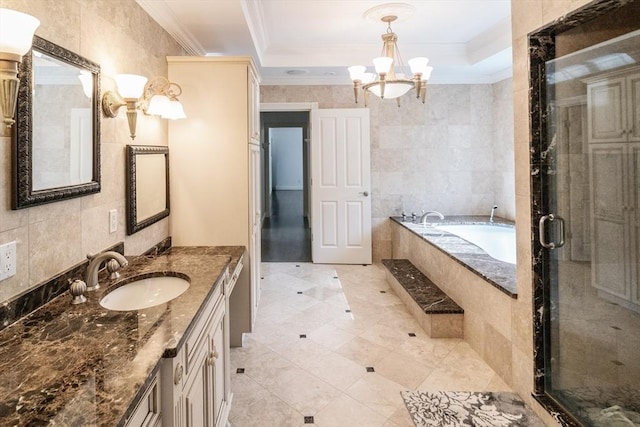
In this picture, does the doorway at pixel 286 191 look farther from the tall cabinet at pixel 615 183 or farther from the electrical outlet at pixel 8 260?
the electrical outlet at pixel 8 260

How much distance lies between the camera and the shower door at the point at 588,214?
1812 mm

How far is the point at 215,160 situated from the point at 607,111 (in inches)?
97.0

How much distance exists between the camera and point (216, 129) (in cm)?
282

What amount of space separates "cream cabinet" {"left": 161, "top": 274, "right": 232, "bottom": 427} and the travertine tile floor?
15.9 inches

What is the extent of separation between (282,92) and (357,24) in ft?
5.68

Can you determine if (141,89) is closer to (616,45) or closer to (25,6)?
(25,6)

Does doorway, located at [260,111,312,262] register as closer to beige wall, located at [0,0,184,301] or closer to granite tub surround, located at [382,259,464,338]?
granite tub surround, located at [382,259,464,338]

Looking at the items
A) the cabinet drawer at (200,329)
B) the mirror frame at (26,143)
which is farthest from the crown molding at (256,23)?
the cabinet drawer at (200,329)

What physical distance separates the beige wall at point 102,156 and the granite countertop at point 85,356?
8.2 inches

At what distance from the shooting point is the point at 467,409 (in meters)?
2.13

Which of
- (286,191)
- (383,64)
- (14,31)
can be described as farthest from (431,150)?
(286,191)

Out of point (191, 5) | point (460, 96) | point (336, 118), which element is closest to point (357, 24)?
point (336, 118)

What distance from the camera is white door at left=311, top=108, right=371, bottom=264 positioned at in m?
5.31

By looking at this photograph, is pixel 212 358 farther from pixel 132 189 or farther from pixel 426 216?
pixel 426 216
